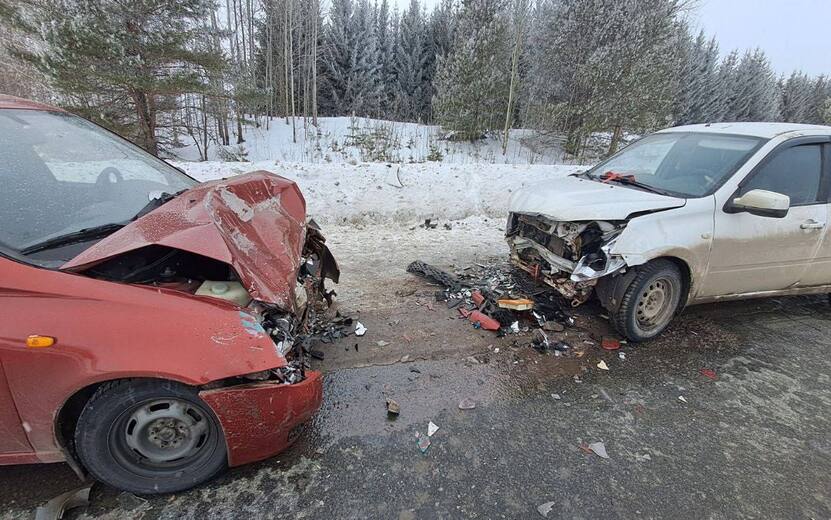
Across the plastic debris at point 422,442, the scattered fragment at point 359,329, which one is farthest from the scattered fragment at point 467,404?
the scattered fragment at point 359,329

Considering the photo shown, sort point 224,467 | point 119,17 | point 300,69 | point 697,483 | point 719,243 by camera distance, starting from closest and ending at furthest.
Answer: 1. point 224,467
2. point 697,483
3. point 719,243
4. point 119,17
5. point 300,69

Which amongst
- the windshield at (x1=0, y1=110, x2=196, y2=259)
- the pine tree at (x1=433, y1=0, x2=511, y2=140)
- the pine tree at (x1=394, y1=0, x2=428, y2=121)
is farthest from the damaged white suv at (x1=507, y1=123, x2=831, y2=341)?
the pine tree at (x1=394, y1=0, x2=428, y2=121)

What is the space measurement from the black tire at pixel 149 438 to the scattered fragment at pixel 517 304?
9.37 feet

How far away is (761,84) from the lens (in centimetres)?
3369

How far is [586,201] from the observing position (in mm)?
3771

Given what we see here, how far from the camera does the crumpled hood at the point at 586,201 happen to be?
354 cm

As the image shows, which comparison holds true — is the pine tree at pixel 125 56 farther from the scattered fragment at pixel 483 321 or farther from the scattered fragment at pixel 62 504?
the scattered fragment at pixel 62 504

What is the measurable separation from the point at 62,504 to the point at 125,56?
9530 millimetres

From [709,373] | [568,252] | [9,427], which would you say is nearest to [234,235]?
[9,427]

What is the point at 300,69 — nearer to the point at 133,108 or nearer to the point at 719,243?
the point at 133,108

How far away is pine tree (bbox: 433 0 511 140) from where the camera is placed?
15.8m

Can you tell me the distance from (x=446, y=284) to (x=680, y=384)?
8.32ft

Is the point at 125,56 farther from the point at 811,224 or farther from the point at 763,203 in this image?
the point at 811,224

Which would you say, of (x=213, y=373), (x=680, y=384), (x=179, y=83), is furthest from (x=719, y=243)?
(x=179, y=83)
